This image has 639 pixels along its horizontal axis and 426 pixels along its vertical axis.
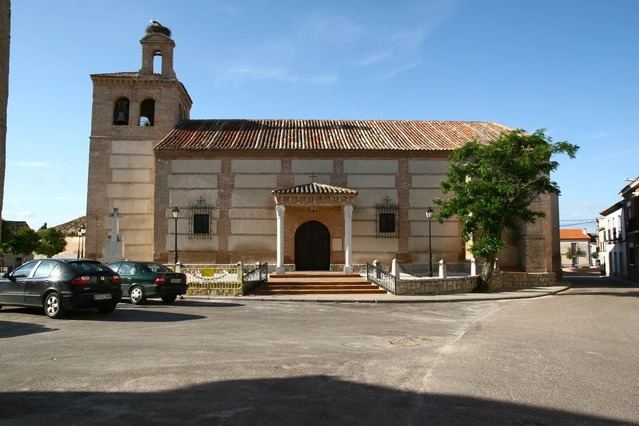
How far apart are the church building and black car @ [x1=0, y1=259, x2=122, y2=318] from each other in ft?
41.3

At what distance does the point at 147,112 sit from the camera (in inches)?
1099

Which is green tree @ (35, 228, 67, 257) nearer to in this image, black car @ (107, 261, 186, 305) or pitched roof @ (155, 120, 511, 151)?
pitched roof @ (155, 120, 511, 151)

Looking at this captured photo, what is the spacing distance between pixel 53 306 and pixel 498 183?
634 inches

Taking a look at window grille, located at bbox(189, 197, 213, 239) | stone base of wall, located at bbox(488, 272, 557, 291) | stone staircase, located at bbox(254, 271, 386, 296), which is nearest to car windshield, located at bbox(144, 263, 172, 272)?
stone staircase, located at bbox(254, 271, 386, 296)

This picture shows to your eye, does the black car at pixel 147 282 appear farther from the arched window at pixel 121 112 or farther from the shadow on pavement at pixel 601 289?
the shadow on pavement at pixel 601 289

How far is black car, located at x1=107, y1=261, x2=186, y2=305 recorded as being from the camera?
15.3 metres

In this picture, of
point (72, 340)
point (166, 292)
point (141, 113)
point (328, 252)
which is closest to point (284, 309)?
point (166, 292)

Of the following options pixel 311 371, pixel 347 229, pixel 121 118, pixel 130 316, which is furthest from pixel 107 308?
pixel 121 118

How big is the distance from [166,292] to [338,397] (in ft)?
37.0

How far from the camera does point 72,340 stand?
851 cm

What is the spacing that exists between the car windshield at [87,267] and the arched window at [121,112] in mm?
16481

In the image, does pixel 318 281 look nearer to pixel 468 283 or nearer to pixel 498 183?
pixel 468 283

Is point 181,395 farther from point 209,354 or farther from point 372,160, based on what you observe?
point 372,160

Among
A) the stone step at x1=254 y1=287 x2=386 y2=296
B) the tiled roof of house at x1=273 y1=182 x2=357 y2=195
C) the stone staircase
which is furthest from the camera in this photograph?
the tiled roof of house at x1=273 y1=182 x2=357 y2=195
